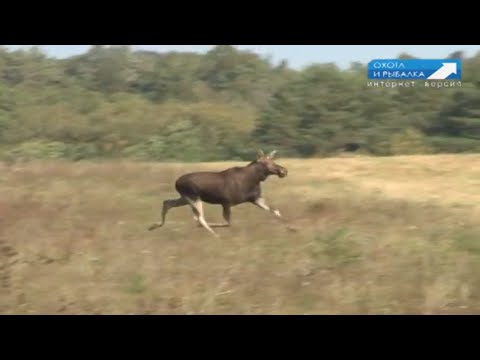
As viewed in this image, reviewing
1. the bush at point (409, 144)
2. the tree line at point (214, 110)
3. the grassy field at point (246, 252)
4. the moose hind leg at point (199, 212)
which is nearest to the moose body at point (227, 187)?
the moose hind leg at point (199, 212)

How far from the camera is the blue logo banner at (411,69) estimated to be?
12645 millimetres

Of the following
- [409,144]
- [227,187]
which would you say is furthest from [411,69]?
[409,144]

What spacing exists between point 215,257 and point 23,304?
249cm

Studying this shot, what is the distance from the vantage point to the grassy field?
809 cm

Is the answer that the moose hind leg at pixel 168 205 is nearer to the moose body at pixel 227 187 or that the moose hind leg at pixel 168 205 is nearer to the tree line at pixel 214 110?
the moose body at pixel 227 187

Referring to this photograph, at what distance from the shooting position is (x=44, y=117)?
28.9 m

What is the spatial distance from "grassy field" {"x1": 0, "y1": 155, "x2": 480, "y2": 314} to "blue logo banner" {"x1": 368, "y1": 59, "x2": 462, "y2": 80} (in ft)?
7.20

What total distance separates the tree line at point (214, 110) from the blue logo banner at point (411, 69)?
21.5 ft

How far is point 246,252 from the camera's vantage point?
379 inches

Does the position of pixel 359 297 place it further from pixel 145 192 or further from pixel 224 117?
Result: pixel 224 117

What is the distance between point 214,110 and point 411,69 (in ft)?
50.0

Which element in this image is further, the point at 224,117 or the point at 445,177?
the point at 224,117

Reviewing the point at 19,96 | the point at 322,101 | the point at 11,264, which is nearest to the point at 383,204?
the point at 11,264

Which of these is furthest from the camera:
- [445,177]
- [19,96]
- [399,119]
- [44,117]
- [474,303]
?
[19,96]
